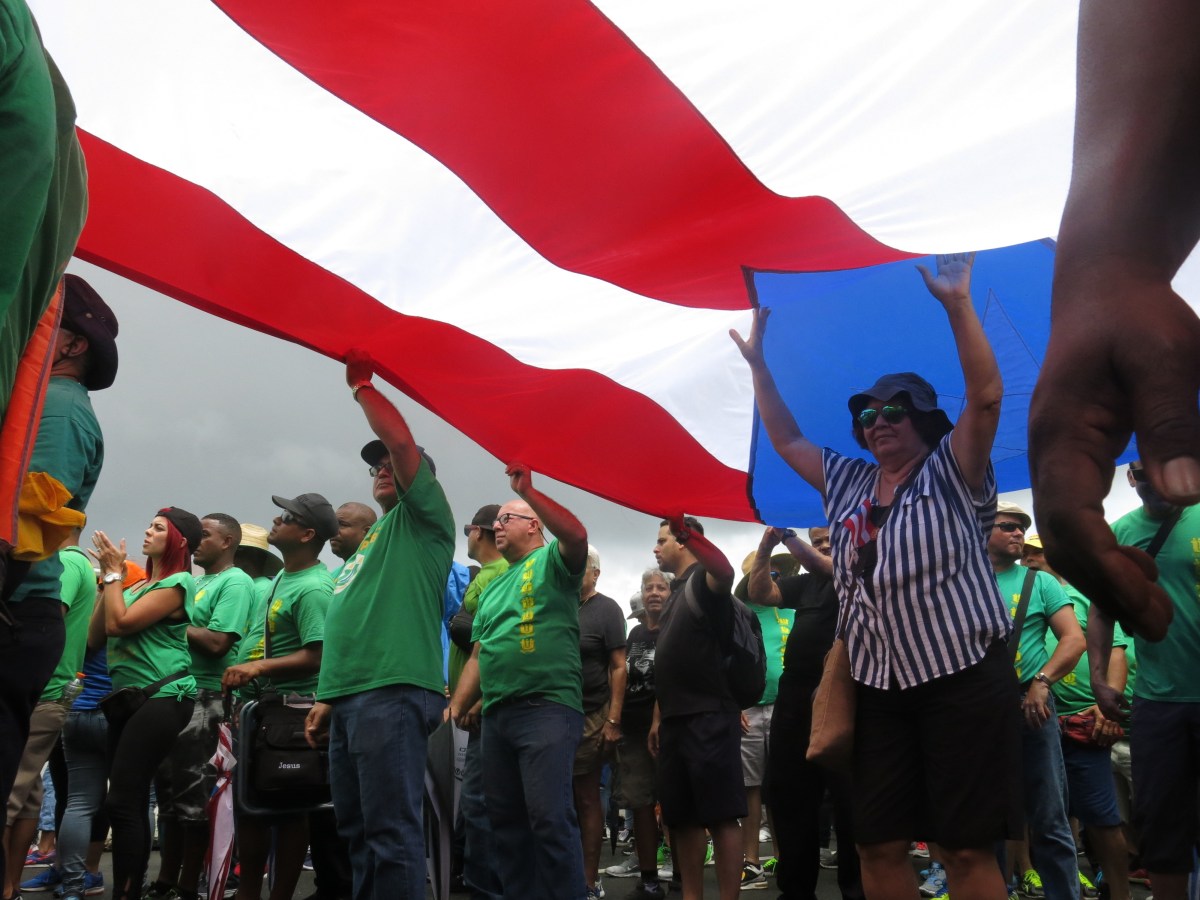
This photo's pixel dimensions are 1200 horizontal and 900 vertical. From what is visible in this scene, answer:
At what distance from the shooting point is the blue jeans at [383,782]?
3896 millimetres

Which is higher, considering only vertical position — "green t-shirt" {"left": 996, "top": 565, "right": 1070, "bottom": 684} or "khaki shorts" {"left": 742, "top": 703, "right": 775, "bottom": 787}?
"green t-shirt" {"left": 996, "top": 565, "right": 1070, "bottom": 684}

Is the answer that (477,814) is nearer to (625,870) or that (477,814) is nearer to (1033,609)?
(1033,609)

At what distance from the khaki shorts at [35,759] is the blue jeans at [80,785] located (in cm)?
34

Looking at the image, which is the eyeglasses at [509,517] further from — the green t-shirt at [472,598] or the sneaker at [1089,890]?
the sneaker at [1089,890]

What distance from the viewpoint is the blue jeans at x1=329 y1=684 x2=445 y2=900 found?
3.90 m

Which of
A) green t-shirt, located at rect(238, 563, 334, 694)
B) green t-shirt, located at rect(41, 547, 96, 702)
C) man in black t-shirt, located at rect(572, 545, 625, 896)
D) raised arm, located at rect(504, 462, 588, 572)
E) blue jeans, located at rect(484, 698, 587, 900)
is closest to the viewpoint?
blue jeans, located at rect(484, 698, 587, 900)

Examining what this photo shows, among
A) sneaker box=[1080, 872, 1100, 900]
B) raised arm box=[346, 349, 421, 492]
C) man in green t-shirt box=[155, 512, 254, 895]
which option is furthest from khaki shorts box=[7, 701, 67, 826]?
sneaker box=[1080, 872, 1100, 900]

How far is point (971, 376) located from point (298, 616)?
11.0 feet

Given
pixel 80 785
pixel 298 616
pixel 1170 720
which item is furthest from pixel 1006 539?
pixel 80 785

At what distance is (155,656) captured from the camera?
5.57 m

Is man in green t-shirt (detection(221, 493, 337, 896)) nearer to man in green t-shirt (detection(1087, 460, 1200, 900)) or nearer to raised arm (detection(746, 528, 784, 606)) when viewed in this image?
raised arm (detection(746, 528, 784, 606))

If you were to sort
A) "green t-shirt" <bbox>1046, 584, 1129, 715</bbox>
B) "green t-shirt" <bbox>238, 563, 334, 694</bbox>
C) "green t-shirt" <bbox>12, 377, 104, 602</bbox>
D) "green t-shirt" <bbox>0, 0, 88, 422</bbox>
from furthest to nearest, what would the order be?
"green t-shirt" <bbox>1046, 584, 1129, 715</bbox> → "green t-shirt" <bbox>238, 563, 334, 694</bbox> → "green t-shirt" <bbox>12, 377, 104, 602</bbox> → "green t-shirt" <bbox>0, 0, 88, 422</bbox>

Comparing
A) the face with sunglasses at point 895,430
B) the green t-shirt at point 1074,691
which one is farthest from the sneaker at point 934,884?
the face with sunglasses at point 895,430

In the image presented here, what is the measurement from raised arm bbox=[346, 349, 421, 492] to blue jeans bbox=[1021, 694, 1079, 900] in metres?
2.62
